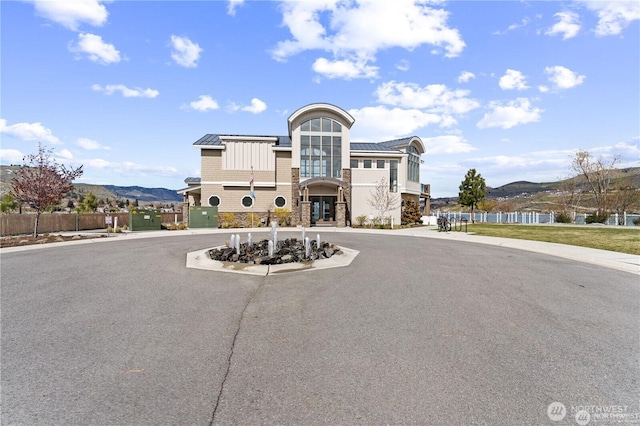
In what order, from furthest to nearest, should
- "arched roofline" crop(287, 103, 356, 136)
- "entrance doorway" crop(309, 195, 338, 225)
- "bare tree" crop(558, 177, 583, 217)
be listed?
1. "bare tree" crop(558, 177, 583, 217)
2. "entrance doorway" crop(309, 195, 338, 225)
3. "arched roofline" crop(287, 103, 356, 136)

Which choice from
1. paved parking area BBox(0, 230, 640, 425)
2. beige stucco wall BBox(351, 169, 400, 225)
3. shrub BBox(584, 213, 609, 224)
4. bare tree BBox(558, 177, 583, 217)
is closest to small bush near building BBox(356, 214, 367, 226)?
beige stucco wall BBox(351, 169, 400, 225)

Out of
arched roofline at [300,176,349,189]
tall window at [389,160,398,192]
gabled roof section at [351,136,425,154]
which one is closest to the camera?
arched roofline at [300,176,349,189]

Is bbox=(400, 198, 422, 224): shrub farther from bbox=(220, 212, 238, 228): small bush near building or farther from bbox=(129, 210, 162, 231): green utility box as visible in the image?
bbox=(129, 210, 162, 231): green utility box

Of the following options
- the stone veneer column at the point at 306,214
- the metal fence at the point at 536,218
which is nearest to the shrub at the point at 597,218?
the metal fence at the point at 536,218

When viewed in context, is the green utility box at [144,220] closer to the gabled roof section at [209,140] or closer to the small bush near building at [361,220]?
the gabled roof section at [209,140]

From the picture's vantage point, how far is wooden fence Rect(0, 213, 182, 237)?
23172mm

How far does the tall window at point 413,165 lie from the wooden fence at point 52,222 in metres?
31.5

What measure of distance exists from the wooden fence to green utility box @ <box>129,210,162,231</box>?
95.7 inches

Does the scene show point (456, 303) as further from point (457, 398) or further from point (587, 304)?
point (457, 398)

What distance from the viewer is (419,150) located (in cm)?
4291

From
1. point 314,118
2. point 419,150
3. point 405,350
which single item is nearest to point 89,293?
point 405,350

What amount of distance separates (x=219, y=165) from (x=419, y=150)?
82.2 feet

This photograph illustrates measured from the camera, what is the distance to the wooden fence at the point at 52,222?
2317 centimetres

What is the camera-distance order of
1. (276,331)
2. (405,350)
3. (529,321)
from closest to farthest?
1. (405,350)
2. (276,331)
3. (529,321)
